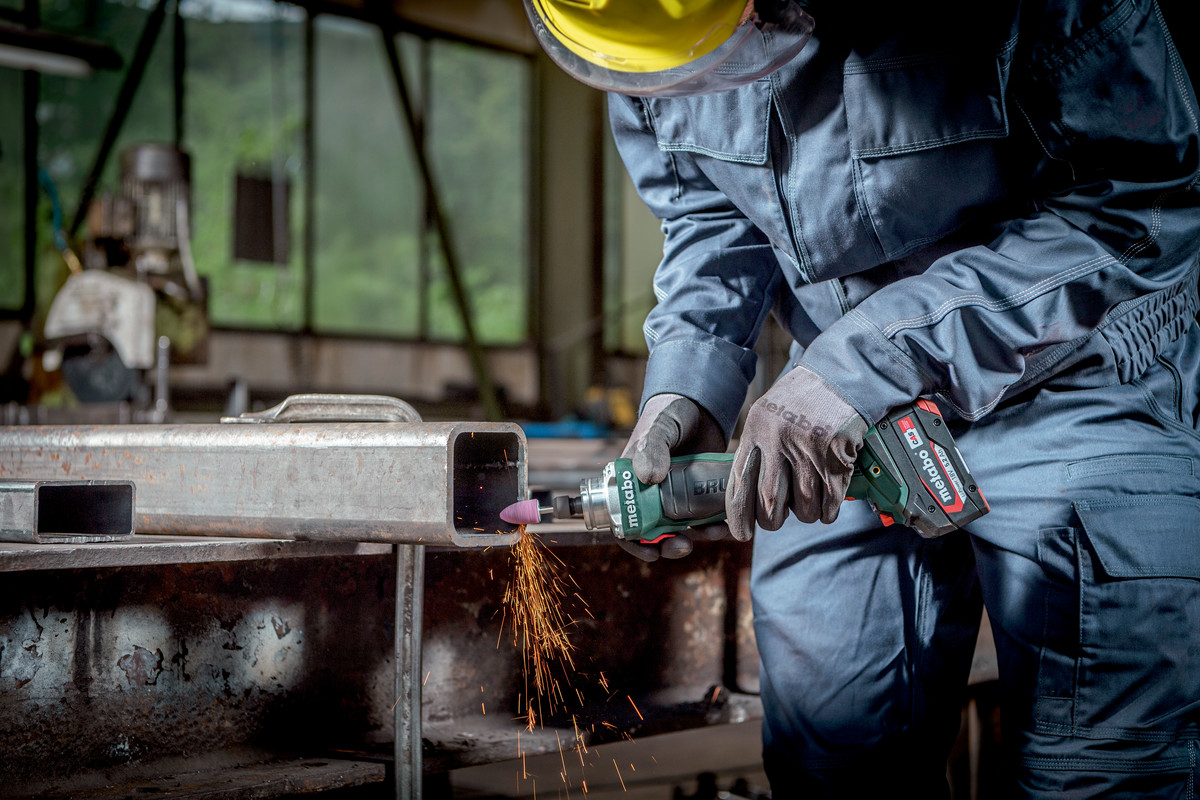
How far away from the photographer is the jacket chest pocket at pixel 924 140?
3.91ft

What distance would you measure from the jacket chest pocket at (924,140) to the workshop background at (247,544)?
0.54m

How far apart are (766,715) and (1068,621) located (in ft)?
1.64

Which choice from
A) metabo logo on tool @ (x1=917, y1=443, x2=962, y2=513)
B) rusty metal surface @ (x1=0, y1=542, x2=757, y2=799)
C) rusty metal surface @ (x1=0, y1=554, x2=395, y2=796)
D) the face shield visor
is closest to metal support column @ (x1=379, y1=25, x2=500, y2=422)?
rusty metal surface @ (x1=0, y1=542, x2=757, y2=799)

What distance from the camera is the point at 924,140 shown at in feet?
3.99

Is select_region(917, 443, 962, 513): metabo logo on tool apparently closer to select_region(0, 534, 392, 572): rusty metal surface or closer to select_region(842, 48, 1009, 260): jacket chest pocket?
select_region(842, 48, 1009, 260): jacket chest pocket

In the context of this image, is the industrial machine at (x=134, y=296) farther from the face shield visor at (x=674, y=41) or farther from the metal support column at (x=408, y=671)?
the face shield visor at (x=674, y=41)

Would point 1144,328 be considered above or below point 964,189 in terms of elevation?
below

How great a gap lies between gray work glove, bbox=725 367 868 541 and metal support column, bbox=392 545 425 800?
16.8 inches

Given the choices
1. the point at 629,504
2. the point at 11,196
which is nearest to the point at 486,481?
the point at 629,504

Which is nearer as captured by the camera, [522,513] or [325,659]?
[522,513]

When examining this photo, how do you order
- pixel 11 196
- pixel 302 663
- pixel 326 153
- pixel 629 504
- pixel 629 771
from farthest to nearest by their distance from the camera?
pixel 326 153 < pixel 11 196 < pixel 629 771 < pixel 302 663 < pixel 629 504

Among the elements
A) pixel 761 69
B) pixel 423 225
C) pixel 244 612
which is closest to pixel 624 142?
pixel 761 69

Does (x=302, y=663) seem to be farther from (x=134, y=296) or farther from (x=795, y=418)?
(x=134, y=296)

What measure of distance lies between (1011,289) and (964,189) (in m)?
0.17
